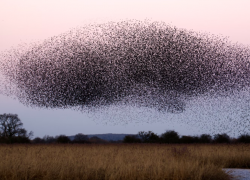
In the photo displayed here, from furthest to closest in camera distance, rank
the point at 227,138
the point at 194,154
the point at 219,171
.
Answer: the point at 227,138 < the point at 194,154 < the point at 219,171

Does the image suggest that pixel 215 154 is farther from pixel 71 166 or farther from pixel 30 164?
pixel 30 164

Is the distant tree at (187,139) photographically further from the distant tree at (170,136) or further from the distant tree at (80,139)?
the distant tree at (80,139)

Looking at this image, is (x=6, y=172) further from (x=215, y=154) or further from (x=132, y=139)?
(x=132, y=139)

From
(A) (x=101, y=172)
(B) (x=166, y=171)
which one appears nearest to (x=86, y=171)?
(A) (x=101, y=172)

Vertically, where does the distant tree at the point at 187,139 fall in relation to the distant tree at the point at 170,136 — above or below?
below

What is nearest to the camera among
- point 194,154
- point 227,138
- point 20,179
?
point 20,179

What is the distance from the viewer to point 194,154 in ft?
51.9

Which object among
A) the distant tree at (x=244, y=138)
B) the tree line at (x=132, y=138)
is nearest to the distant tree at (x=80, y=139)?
the tree line at (x=132, y=138)

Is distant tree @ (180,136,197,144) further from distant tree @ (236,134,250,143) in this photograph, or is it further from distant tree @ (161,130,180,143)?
distant tree @ (236,134,250,143)

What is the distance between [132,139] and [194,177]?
2762 cm

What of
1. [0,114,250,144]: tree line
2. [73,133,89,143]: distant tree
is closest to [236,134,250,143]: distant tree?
[0,114,250,144]: tree line

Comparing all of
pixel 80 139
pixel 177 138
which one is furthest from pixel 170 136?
pixel 80 139

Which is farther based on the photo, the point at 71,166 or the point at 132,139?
the point at 132,139

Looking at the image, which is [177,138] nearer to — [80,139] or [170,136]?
[170,136]
